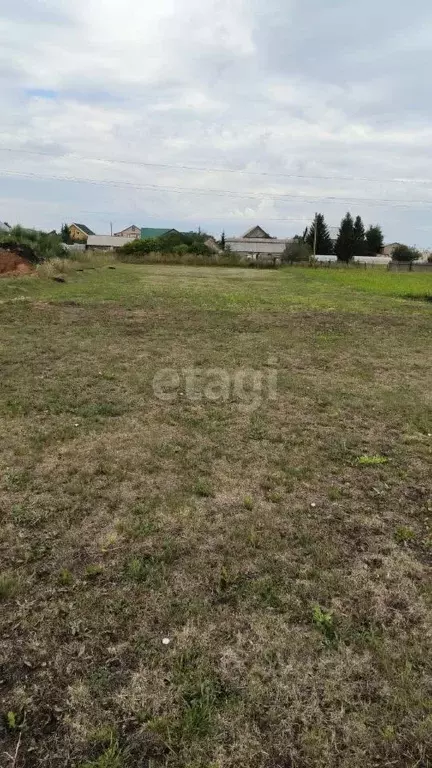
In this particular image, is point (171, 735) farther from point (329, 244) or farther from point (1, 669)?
point (329, 244)

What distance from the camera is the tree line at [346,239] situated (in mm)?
62000

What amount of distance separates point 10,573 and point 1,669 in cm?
54

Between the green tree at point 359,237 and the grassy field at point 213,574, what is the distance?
64264 millimetres

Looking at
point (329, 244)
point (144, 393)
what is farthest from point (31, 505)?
point (329, 244)

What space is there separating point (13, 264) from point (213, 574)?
1719 cm

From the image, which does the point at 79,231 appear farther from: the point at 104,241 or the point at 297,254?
the point at 297,254

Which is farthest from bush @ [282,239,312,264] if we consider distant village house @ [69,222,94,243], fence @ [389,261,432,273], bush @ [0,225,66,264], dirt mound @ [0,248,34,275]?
distant village house @ [69,222,94,243]

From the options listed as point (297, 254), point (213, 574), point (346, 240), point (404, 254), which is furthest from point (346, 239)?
point (213, 574)

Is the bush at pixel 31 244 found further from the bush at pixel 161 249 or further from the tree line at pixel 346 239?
the tree line at pixel 346 239

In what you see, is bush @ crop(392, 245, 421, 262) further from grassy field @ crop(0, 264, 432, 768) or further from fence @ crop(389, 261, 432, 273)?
grassy field @ crop(0, 264, 432, 768)

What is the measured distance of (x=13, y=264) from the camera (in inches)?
671

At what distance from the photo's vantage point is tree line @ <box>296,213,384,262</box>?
6200 centimetres

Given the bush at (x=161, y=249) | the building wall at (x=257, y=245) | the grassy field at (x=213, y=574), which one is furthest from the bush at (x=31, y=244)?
the building wall at (x=257, y=245)

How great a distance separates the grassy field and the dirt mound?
1230 centimetres
